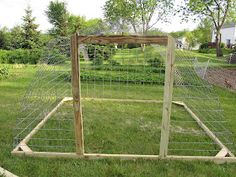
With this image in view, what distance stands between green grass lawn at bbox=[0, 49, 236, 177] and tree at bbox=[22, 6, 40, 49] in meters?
13.1

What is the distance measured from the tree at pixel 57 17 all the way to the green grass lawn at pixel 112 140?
14.6m

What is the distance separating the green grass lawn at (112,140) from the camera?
3.04 m

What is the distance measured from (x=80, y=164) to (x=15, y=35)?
62.1 ft

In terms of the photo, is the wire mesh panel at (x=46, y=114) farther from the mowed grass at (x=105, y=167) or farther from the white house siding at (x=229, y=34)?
the white house siding at (x=229, y=34)

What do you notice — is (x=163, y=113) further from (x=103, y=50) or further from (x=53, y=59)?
(x=53, y=59)

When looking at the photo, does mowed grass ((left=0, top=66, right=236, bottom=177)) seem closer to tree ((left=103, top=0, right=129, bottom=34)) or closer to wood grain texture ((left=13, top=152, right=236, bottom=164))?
wood grain texture ((left=13, top=152, right=236, bottom=164))

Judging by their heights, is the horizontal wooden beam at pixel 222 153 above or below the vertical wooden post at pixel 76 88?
below

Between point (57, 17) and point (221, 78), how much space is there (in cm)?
1490

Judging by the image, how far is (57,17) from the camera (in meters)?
21.1

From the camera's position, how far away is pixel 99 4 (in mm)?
29469

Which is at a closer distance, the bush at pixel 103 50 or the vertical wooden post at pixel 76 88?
the vertical wooden post at pixel 76 88

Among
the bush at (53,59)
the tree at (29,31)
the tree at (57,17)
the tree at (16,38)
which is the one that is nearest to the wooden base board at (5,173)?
the bush at (53,59)

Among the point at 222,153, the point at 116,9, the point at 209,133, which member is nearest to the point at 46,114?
the point at 209,133

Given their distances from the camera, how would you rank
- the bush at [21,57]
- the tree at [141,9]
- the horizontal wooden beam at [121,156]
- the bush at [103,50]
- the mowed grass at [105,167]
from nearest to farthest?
the mowed grass at [105,167] < the horizontal wooden beam at [121,156] < the bush at [103,50] < the bush at [21,57] < the tree at [141,9]
